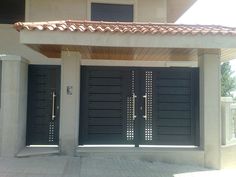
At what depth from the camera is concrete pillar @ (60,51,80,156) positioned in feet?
34.3

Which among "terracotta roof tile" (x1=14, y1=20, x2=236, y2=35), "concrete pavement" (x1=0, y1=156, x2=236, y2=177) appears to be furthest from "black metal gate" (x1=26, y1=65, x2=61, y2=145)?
"terracotta roof tile" (x1=14, y1=20, x2=236, y2=35)

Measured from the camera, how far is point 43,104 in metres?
10.8

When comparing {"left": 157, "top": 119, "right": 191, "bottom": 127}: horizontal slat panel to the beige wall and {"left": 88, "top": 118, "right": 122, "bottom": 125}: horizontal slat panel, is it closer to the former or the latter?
{"left": 88, "top": 118, "right": 122, "bottom": 125}: horizontal slat panel

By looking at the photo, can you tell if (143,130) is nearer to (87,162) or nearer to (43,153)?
(87,162)

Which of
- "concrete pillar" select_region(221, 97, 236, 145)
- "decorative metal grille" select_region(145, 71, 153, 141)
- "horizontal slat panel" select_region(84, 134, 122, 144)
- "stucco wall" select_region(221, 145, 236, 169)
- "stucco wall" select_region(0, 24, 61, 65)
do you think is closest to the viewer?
"horizontal slat panel" select_region(84, 134, 122, 144)

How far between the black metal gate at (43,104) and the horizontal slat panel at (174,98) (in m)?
2.97

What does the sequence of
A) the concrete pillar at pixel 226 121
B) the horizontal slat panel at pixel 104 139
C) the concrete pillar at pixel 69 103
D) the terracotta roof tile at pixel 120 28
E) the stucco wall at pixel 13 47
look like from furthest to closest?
the stucco wall at pixel 13 47, the concrete pillar at pixel 226 121, the horizontal slat panel at pixel 104 139, the concrete pillar at pixel 69 103, the terracotta roof tile at pixel 120 28

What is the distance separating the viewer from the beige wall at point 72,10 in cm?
1419

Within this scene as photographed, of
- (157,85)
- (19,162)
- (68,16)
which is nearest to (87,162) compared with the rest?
(19,162)


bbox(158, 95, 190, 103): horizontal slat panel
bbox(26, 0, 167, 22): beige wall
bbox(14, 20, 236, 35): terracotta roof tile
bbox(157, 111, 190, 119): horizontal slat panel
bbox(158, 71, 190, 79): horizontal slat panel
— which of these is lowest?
bbox(157, 111, 190, 119): horizontal slat panel

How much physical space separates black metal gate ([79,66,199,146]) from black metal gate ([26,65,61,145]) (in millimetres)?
783

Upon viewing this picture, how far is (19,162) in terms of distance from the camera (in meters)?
9.51

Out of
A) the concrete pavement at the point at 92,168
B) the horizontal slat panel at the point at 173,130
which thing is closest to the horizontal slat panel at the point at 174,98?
the horizontal slat panel at the point at 173,130

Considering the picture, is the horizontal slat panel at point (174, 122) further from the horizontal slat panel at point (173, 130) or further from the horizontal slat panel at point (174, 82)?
the horizontal slat panel at point (174, 82)
